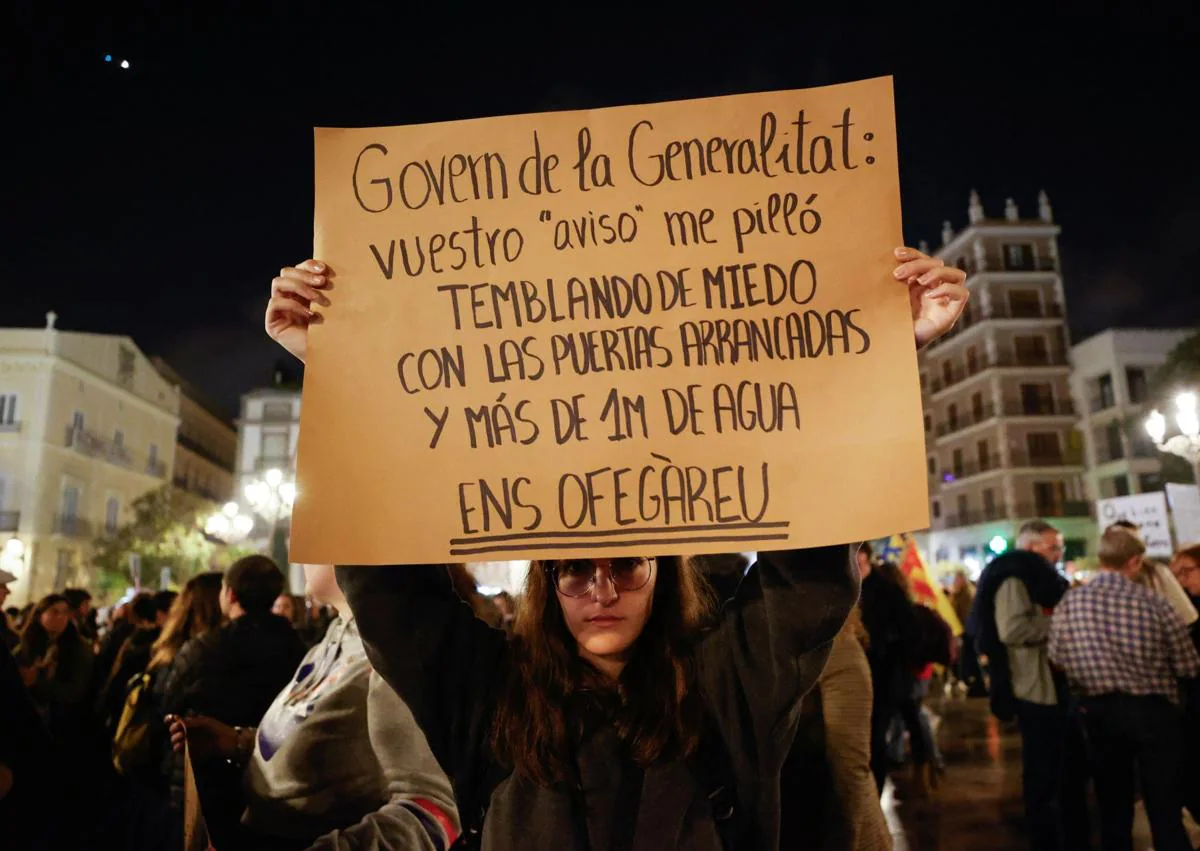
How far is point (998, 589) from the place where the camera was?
5.74 metres

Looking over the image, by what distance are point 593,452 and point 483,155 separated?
705mm

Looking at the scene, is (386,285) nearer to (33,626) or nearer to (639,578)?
(639,578)

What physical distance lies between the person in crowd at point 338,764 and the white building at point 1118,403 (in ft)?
144

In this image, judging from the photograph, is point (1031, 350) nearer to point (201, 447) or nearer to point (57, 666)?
point (201, 447)

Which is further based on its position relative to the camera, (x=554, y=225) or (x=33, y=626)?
(x=33, y=626)

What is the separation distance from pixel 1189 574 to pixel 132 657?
6902 mm

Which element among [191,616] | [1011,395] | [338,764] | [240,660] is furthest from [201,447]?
[338,764]

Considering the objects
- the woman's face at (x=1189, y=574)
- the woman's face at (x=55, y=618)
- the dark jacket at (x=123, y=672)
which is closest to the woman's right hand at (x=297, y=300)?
the dark jacket at (x=123, y=672)

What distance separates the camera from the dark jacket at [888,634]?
5363mm

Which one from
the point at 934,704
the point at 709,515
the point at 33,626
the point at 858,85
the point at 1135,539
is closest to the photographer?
the point at 709,515

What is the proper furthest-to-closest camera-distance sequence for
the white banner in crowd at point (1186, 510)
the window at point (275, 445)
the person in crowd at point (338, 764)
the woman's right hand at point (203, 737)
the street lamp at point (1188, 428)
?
the window at point (275, 445), the street lamp at point (1188, 428), the white banner in crowd at point (1186, 510), the woman's right hand at point (203, 737), the person in crowd at point (338, 764)

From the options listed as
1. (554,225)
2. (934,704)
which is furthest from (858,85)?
(934,704)

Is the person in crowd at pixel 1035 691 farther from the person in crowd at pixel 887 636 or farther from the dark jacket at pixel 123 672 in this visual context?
the dark jacket at pixel 123 672

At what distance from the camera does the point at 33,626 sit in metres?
6.66
